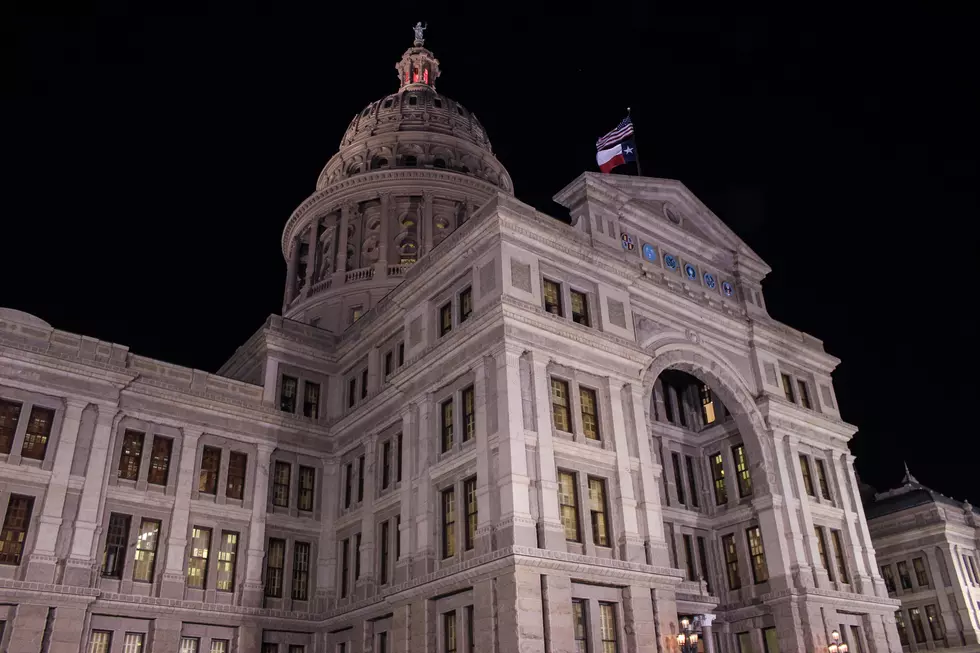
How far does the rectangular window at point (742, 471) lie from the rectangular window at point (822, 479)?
12.1ft

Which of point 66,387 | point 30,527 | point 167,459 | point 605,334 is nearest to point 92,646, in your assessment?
point 30,527

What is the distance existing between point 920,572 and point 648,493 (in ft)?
130

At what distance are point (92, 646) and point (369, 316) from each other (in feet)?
65.7

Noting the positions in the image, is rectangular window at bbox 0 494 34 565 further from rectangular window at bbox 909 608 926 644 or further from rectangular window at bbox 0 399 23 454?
rectangular window at bbox 909 608 926 644

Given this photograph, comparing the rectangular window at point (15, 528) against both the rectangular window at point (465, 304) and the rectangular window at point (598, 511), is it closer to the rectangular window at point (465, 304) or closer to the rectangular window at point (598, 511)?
the rectangular window at point (465, 304)

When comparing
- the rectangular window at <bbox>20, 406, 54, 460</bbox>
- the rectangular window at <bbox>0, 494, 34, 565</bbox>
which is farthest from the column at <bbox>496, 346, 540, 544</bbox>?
the rectangular window at <bbox>20, 406, 54, 460</bbox>

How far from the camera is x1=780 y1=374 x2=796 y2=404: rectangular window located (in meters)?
46.7

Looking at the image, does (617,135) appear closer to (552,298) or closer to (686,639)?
(552,298)

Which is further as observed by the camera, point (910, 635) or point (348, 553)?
point (910, 635)

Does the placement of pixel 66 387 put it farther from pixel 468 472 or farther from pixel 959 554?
pixel 959 554

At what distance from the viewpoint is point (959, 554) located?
62.0 m

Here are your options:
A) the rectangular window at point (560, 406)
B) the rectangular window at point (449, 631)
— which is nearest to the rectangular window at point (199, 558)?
the rectangular window at point (449, 631)

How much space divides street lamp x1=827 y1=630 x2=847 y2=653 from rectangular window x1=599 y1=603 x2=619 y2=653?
1308 cm

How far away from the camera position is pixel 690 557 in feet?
147
